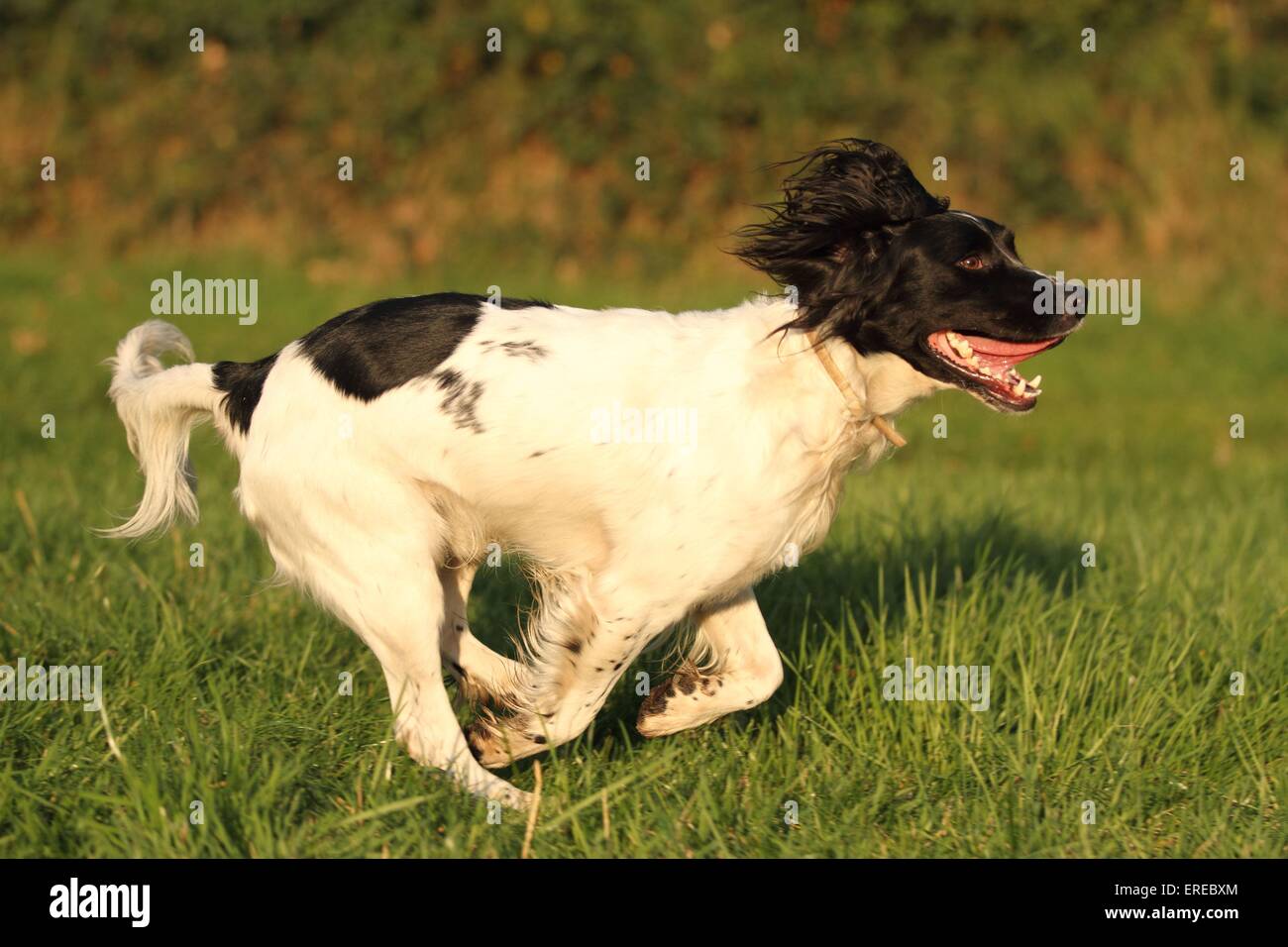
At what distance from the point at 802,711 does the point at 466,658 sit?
95 cm

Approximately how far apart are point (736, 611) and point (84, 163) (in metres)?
10.6

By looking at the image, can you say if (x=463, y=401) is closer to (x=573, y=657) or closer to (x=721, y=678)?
(x=573, y=657)

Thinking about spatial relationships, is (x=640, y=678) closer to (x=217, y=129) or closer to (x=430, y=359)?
(x=430, y=359)

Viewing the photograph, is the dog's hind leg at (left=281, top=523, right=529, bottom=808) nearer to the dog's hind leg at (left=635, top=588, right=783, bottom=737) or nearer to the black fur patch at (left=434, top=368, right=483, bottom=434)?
the black fur patch at (left=434, top=368, right=483, bottom=434)

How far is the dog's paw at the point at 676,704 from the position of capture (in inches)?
155

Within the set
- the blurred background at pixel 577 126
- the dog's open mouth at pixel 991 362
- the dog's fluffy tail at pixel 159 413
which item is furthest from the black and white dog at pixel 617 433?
the blurred background at pixel 577 126

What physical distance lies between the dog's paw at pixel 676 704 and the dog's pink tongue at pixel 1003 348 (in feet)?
3.60

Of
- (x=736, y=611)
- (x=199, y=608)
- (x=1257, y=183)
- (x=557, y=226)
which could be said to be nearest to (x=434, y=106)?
(x=557, y=226)

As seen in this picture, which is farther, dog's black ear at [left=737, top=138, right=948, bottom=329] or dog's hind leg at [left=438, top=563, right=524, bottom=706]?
dog's hind leg at [left=438, top=563, right=524, bottom=706]

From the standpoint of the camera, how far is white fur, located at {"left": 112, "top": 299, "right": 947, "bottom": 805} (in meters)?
3.65

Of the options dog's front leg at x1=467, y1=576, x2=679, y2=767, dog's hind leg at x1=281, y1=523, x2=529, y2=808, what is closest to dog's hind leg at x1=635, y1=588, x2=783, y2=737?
dog's front leg at x1=467, y1=576, x2=679, y2=767

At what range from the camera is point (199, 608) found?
4797 mm

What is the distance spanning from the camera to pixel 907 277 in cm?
367

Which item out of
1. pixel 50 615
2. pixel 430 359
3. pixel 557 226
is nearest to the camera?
pixel 430 359
